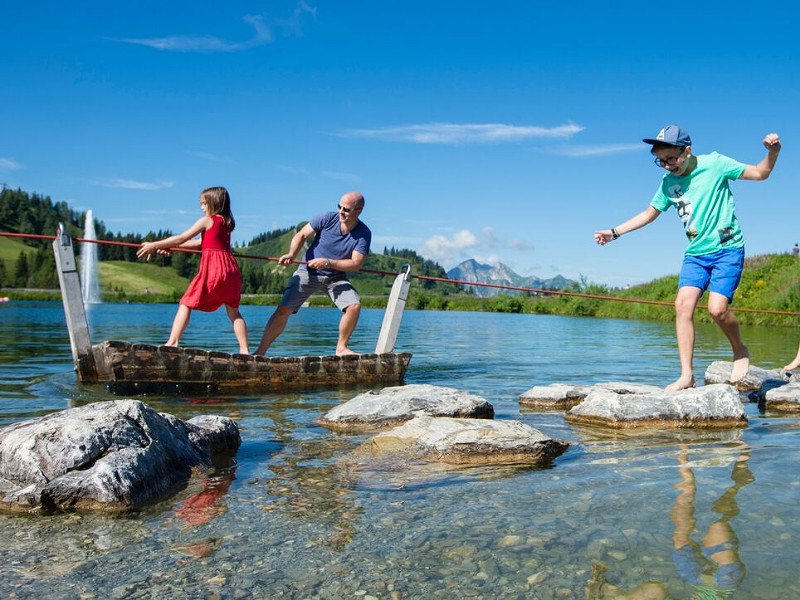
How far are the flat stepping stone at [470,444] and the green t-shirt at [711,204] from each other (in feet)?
9.24

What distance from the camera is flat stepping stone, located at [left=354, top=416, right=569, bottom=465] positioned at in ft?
17.4

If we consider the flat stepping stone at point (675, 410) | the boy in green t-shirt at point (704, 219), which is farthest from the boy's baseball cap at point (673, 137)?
the flat stepping stone at point (675, 410)

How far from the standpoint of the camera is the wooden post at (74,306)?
8789 millimetres

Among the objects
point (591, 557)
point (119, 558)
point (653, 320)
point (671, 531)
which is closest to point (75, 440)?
point (119, 558)

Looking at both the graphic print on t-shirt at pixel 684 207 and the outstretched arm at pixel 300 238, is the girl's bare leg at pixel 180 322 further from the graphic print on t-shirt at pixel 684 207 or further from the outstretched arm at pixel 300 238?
the graphic print on t-shirt at pixel 684 207

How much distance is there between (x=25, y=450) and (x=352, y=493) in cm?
207

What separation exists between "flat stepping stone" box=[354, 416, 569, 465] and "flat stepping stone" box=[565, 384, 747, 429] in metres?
1.40

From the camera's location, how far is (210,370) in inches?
347

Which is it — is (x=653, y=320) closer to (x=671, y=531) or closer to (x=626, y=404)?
A: (x=626, y=404)

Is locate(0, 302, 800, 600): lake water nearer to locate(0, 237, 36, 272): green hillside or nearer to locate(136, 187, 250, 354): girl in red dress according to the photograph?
locate(136, 187, 250, 354): girl in red dress

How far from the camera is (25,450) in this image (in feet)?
14.0

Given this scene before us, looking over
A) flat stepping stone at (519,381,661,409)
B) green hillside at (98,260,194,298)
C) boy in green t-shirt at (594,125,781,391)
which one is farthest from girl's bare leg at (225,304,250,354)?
green hillside at (98,260,194,298)

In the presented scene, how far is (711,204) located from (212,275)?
579cm

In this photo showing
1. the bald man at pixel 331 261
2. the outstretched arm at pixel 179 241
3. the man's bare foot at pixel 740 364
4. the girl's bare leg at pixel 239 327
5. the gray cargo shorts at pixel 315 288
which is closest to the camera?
the man's bare foot at pixel 740 364
